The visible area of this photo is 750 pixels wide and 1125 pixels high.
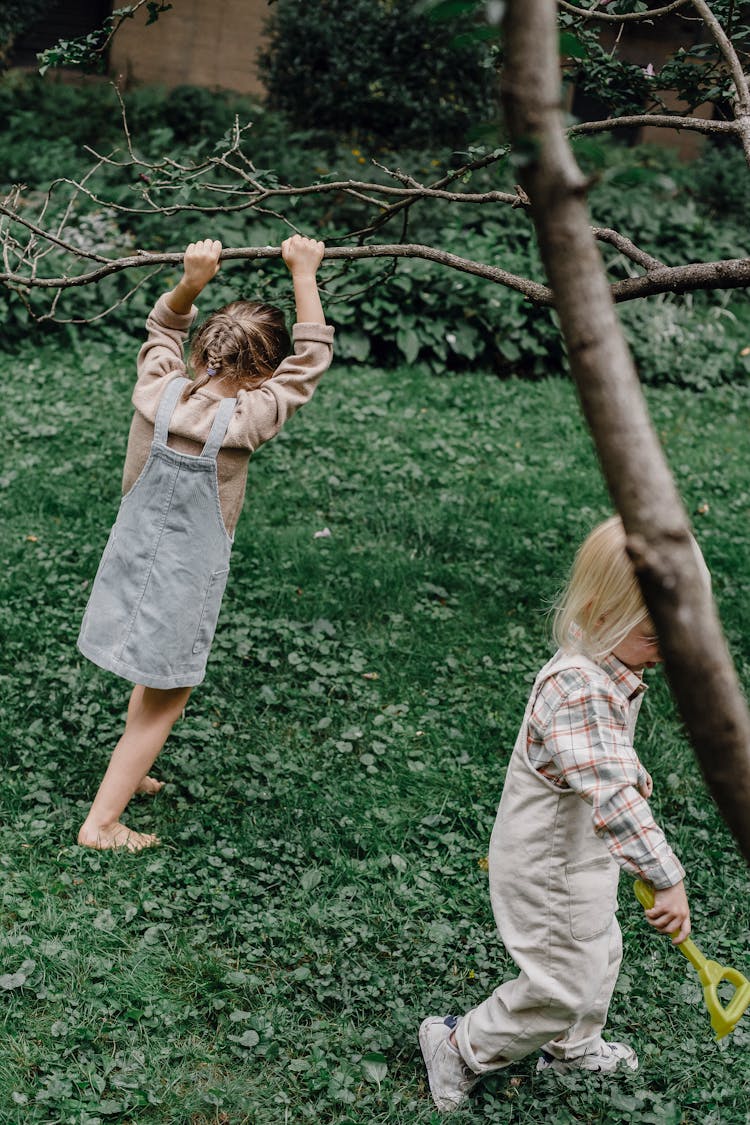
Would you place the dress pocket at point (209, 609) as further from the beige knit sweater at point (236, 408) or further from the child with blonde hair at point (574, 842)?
the child with blonde hair at point (574, 842)

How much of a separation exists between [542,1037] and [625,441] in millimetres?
1949

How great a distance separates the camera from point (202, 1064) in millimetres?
2490

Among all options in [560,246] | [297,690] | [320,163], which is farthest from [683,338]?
[560,246]

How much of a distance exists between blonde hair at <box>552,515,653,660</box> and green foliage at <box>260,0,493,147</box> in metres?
8.10

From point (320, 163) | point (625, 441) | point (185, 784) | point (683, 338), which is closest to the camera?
point (625, 441)

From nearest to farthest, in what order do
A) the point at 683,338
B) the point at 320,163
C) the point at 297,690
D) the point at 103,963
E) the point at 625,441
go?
1. the point at 625,441
2. the point at 103,963
3. the point at 297,690
4. the point at 683,338
5. the point at 320,163

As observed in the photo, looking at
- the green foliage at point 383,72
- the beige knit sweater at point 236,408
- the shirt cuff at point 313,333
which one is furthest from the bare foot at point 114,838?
the green foliage at point 383,72

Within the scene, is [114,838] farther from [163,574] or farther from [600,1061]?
[600,1061]

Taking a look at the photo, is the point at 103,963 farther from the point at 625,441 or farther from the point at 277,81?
the point at 277,81

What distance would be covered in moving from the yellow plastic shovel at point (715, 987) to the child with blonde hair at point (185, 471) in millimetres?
1457

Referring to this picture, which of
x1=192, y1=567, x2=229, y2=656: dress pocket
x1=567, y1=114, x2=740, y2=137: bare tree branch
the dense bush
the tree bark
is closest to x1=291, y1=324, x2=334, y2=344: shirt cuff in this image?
x1=192, y1=567, x2=229, y2=656: dress pocket

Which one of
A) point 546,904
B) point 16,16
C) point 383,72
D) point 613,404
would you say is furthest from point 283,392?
point 16,16

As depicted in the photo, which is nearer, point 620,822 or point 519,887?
point 620,822

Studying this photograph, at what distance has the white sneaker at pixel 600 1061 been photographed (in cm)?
259
